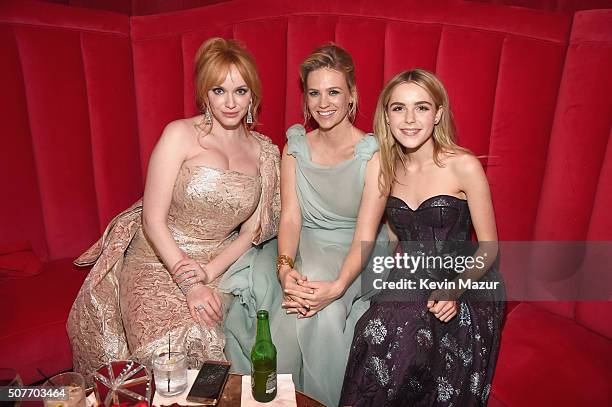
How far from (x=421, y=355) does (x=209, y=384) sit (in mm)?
726

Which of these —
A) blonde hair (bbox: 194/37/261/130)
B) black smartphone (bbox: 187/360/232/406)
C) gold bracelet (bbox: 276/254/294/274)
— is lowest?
black smartphone (bbox: 187/360/232/406)

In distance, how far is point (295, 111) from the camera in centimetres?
252

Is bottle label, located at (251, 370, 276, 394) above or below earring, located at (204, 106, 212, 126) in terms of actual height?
below

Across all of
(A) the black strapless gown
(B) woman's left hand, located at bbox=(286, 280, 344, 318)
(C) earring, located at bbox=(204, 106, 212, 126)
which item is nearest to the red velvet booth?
(A) the black strapless gown

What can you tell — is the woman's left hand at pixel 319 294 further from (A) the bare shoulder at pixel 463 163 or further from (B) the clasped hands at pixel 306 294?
(A) the bare shoulder at pixel 463 163

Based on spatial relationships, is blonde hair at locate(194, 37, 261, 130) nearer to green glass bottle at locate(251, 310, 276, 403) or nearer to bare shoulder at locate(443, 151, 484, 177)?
bare shoulder at locate(443, 151, 484, 177)

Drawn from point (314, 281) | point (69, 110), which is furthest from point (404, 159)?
point (69, 110)

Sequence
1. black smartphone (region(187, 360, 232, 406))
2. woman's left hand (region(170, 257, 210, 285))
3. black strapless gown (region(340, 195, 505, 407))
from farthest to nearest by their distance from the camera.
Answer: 1. woman's left hand (region(170, 257, 210, 285))
2. black strapless gown (region(340, 195, 505, 407))
3. black smartphone (region(187, 360, 232, 406))

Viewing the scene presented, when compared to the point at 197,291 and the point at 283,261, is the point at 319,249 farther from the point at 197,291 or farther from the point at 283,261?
the point at 197,291

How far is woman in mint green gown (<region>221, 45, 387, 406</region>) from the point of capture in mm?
1926

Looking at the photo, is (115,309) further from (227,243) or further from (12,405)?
(12,405)

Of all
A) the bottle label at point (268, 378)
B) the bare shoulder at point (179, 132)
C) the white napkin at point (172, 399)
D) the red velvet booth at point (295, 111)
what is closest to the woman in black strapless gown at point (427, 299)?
the red velvet booth at point (295, 111)

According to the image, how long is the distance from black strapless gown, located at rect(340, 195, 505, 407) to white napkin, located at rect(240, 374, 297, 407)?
1.34ft

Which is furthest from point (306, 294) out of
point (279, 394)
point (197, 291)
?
point (279, 394)
